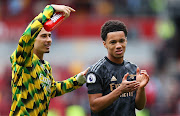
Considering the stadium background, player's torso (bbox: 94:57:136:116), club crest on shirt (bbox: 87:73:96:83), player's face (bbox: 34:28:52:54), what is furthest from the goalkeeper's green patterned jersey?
the stadium background

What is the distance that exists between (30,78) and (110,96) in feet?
3.65

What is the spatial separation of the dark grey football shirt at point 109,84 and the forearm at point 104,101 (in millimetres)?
114

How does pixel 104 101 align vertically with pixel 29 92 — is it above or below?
below

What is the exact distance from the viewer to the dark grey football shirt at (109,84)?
513cm

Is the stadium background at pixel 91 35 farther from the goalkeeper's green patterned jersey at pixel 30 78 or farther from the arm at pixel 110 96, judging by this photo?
the arm at pixel 110 96

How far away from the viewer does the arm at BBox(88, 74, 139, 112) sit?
16.0ft

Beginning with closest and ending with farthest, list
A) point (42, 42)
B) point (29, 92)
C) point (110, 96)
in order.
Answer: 1. point (110, 96)
2. point (29, 92)
3. point (42, 42)

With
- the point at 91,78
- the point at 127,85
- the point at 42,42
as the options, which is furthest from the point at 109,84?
the point at 42,42

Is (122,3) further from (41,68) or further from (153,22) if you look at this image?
(41,68)

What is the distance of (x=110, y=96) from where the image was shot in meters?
4.97

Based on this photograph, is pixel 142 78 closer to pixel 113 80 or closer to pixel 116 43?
pixel 113 80

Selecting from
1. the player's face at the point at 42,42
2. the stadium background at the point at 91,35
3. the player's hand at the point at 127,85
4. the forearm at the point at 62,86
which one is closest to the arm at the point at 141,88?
the player's hand at the point at 127,85

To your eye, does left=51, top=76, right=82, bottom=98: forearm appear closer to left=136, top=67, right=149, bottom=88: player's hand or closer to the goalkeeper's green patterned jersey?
the goalkeeper's green patterned jersey

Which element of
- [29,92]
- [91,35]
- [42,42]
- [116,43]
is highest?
[91,35]
